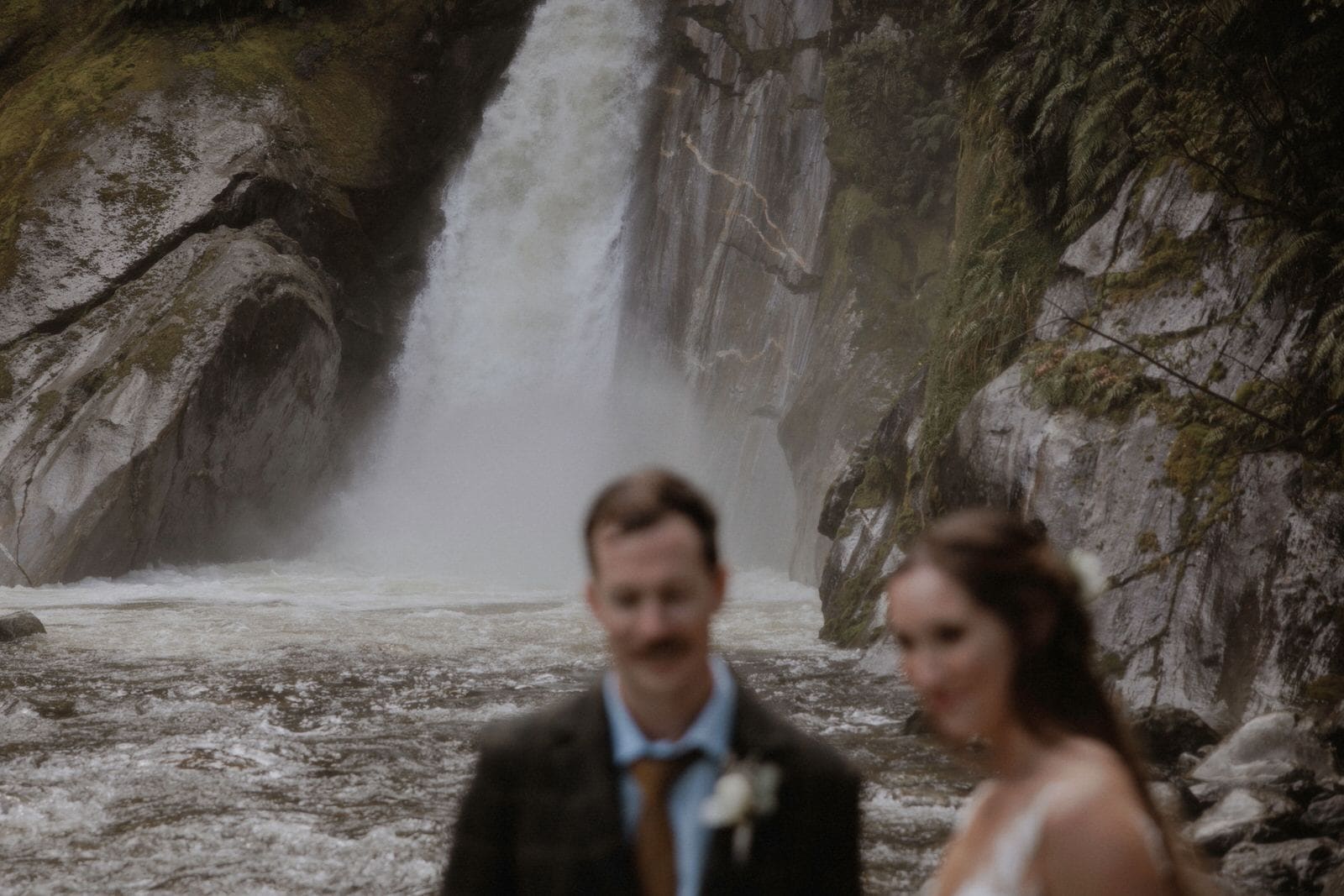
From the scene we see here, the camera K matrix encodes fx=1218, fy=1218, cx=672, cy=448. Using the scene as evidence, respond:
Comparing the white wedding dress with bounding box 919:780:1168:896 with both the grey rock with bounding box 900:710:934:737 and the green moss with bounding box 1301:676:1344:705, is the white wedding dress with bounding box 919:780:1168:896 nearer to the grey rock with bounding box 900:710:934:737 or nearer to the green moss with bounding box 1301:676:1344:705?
the green moss with bounding box 1301:676:1344:705

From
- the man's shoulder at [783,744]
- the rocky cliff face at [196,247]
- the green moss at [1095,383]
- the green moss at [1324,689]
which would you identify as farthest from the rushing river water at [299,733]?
the rocky cliff face at [196,247]

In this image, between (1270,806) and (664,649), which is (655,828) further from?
(1270,806)

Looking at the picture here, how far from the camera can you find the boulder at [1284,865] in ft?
16.4

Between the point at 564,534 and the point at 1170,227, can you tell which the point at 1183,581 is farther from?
the point at 564,534

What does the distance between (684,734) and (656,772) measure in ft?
0.21

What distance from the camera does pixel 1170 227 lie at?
9961mm

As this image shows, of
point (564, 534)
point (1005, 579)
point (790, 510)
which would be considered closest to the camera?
point (1005, 579)

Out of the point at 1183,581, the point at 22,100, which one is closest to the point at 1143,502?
the point at 1183,581

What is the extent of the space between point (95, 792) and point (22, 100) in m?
22.2

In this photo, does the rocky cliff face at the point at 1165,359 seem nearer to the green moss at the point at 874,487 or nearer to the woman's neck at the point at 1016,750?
the green moss at the point at 874,487

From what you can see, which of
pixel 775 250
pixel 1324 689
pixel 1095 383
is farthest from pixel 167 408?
pixel 1324 689

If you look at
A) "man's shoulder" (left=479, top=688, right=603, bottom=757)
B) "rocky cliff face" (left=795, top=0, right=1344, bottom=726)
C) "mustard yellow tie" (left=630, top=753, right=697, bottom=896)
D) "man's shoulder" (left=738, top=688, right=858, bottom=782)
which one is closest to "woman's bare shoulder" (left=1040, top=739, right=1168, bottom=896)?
"man's shoulder" (left=738, top=688, right=858, bottom=782)

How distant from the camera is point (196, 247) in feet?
71.3

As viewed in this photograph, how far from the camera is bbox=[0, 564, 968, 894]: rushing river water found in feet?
18.3
